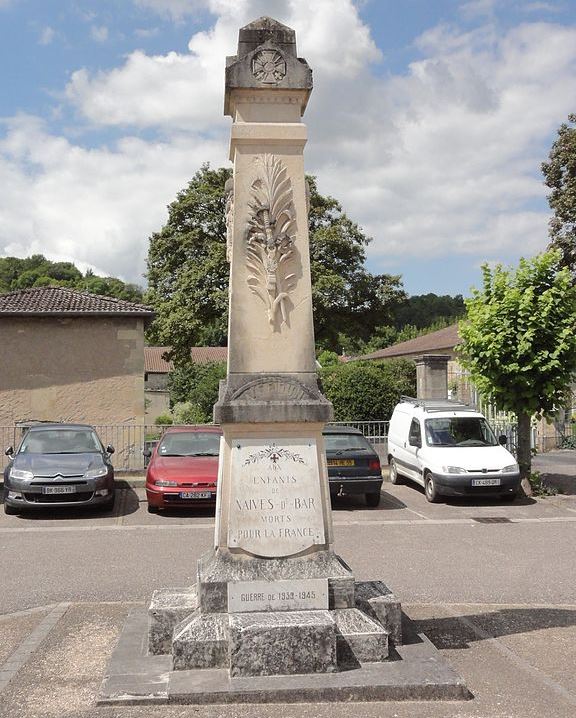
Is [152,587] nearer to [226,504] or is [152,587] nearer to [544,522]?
[226,504]

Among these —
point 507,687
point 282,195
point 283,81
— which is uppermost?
point 283,81

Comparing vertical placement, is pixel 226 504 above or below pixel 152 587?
above

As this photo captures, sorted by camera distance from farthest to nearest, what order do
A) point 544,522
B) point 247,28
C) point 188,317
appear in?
1. point 188,317
2. point 544,522
3. point 247,28

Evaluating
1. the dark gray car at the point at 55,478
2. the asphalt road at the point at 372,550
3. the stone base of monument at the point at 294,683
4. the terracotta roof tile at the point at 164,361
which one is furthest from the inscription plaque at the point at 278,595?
the terracotta roof tile at the point at 164,361

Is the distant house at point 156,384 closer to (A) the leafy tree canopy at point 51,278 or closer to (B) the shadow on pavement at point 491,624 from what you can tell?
(A) the leafy tree canopy at point 51,278

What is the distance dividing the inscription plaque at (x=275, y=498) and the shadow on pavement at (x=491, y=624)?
4.61 ft

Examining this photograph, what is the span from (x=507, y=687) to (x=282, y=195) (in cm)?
386

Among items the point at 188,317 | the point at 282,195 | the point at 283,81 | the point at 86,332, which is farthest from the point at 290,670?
the point at 188,317

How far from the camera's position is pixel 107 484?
42.4ft

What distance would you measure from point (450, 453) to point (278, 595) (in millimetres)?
9484

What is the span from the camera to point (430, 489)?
14.4 m

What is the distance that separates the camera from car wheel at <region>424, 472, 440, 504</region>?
14.2 metres

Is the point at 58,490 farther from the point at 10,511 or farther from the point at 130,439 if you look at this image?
the point at 130,439

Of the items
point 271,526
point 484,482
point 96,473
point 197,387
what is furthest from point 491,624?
point 197,387
